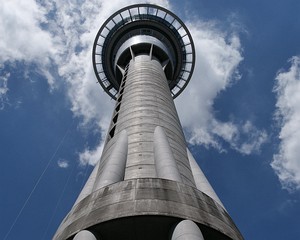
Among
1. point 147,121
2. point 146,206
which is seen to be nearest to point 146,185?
point 146,206

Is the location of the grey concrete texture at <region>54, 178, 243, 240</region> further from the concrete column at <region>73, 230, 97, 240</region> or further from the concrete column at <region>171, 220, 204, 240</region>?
the concrete column at <region>171, 220, 204, 240</region>

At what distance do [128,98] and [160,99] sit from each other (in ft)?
8.84

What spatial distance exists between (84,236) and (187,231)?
13.0ft

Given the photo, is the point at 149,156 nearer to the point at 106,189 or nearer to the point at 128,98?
the point at 106,189

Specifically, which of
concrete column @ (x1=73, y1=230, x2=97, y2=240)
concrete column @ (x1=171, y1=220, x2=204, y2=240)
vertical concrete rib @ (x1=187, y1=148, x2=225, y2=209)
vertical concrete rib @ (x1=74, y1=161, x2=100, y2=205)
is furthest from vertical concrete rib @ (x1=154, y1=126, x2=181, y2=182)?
concrete column @ (x1=73, y1=230, x2=97, y2=240)

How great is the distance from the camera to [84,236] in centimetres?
1361

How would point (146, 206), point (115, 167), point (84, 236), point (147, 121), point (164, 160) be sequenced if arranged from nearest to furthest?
point (84, 236), point (146, 206), point (115, 167), point (164, 160), point (147, 121)

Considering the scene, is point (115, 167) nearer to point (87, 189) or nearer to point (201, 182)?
point (87, 189)

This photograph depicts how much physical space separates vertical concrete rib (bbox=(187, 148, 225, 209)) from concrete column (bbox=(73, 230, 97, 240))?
7.41 meters

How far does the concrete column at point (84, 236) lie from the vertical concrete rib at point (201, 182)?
741 centimetres

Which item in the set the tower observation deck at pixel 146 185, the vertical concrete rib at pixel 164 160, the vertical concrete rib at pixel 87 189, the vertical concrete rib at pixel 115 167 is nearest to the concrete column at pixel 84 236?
the tower observation deck at pixel 146 185

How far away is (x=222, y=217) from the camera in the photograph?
51.2ft

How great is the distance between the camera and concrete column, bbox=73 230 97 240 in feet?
44.4

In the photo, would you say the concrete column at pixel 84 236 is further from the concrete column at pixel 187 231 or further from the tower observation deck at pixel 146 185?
the concrete column at pixel 187 231
